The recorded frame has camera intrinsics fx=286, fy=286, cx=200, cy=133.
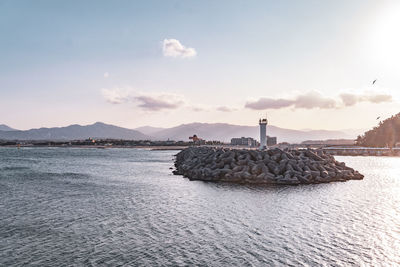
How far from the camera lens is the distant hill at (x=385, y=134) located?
325 feet

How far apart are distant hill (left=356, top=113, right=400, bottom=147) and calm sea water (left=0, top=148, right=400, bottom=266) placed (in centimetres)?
9199

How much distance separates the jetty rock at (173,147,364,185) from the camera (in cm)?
2695

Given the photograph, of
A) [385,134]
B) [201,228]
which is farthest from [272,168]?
[385,134]

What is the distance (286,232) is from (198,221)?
4.19 metres

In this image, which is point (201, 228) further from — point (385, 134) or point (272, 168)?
point (385, 134)

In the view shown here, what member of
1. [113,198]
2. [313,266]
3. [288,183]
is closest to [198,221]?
[313,266]

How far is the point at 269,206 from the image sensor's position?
669 inches

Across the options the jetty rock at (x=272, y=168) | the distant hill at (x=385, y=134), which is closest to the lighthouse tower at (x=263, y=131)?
the jetty rock at (x=272, y=168)

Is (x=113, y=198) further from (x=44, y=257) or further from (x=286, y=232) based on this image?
(x=286, y=232)

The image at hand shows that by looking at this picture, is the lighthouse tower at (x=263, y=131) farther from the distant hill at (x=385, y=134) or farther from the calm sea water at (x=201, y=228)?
the distant hill at (x=385, y=134)

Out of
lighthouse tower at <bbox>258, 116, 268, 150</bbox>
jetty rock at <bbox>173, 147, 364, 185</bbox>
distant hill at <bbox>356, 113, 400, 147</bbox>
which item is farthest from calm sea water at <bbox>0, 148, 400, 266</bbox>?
distant hill at <bbox>356, 113, 400, 147</bbox>

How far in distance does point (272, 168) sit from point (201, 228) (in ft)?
57.0

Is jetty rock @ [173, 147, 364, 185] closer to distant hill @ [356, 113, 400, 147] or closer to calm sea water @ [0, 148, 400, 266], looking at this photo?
calm sea water @ [0, 148, 400, 266]

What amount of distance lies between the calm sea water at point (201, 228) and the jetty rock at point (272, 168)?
4924 millimetres
